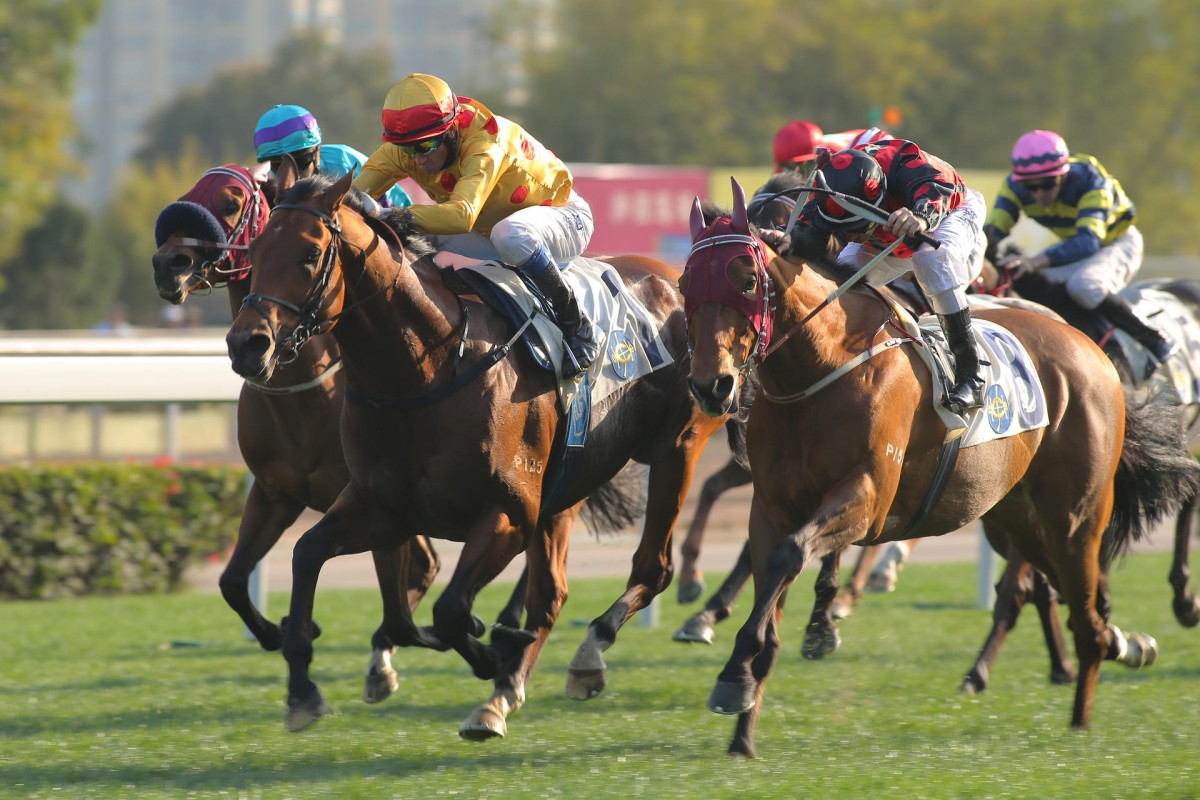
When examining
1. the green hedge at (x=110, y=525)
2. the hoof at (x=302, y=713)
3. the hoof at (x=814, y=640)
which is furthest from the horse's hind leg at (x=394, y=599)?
the green hedge at (x=110, y=525)

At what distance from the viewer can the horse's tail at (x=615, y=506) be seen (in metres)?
6.24

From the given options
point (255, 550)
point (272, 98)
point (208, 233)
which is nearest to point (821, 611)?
point (255, 550)

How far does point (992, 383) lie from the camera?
5.17m

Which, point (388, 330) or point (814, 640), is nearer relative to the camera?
point (388, 330)

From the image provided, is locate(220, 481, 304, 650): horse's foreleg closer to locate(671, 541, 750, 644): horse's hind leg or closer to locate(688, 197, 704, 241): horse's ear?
locate(671, 541, 750, 644): horse's hind leg

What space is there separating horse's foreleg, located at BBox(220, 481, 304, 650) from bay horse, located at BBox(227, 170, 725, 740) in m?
0.55

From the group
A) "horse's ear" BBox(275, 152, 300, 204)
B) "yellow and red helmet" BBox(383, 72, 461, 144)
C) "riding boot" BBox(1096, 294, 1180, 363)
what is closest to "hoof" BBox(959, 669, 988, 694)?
"riding boot" BBox(1096, 294, 1180, 363)

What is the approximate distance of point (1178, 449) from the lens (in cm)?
598

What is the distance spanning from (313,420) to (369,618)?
298 centimetres

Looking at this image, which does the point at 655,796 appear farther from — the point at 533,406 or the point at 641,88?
the point at 641,88

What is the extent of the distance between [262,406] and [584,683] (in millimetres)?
1407

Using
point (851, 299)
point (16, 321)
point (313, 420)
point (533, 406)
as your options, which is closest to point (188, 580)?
point (313, 420)

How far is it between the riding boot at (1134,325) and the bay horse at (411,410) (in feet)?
10.2

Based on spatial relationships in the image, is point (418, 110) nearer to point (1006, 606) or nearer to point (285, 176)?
point (285, 176)
